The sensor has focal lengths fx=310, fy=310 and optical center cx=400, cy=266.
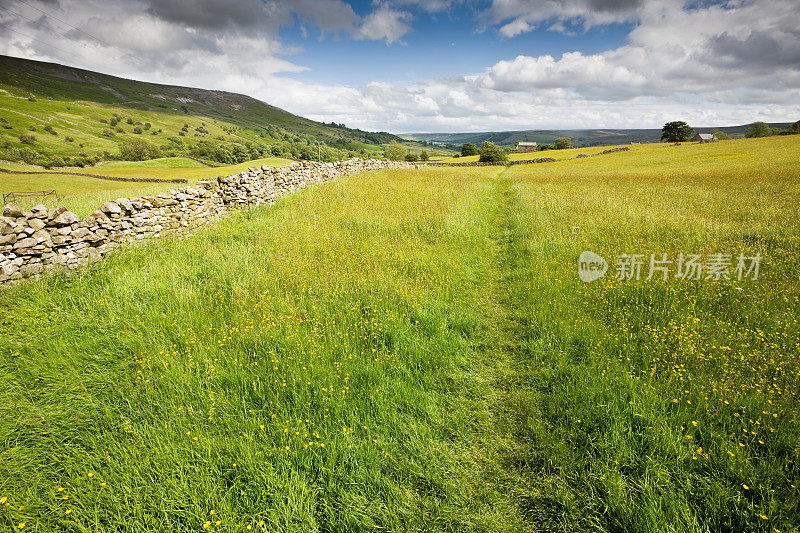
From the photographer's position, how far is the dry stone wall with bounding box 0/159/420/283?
6.58 m

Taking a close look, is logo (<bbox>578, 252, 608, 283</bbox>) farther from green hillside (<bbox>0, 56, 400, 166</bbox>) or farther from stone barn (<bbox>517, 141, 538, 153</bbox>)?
stone barn (<bbox>517, 141, 538, 153</bbox>)

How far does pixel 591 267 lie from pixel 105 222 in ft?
41.4

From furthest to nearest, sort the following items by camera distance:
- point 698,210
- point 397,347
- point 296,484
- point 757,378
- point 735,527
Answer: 1. point 698,210
2. point 397,347
3. point 757,378
4. point 296,484
5. point 735,527

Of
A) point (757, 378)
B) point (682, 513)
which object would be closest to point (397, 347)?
point (682, 513)

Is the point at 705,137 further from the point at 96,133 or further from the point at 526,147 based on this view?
the point at 96,133

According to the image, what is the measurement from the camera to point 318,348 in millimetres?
4641

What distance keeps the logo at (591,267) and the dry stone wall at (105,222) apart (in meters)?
11.9

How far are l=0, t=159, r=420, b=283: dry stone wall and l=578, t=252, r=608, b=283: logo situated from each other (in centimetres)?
1187

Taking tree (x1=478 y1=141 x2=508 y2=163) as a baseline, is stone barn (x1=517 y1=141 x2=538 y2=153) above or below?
above

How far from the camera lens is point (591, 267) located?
7875 millimetres

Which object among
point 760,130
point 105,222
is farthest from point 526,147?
point 105,222

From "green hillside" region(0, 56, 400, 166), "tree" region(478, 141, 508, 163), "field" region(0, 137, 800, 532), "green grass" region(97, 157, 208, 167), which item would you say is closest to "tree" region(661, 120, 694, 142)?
"tree" region(478, 141, 508, 163)

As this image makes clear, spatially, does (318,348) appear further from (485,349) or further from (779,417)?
(779,417)

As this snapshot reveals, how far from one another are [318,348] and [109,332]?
3.37 m
